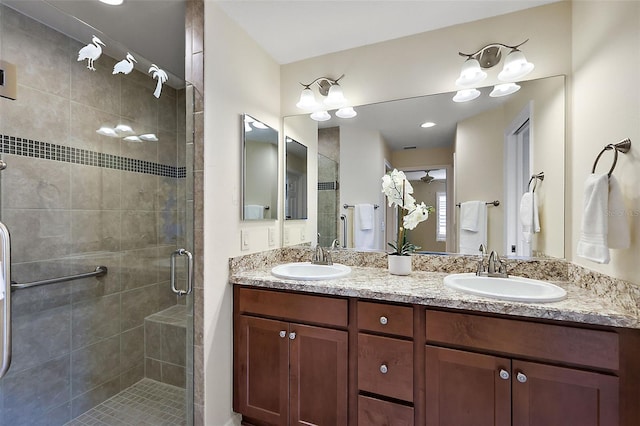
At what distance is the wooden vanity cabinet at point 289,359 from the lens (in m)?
1.38

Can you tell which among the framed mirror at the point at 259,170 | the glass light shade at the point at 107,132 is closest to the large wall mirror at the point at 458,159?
the framed mirror at the point at 259,170

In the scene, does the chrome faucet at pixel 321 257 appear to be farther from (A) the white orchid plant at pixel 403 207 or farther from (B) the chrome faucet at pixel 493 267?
(B) the chrome faucet at pixel 493 267

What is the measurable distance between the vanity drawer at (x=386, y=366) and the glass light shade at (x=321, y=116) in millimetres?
1493

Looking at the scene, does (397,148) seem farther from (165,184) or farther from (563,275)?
(165,184)

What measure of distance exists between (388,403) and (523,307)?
727mm

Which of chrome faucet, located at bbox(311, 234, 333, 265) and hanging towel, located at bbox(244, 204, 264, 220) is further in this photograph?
chrome faucet, located at bbox(311, 234, 333, 265)

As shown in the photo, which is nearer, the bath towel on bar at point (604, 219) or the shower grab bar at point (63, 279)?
the bath towel on bar at point (604, 219)

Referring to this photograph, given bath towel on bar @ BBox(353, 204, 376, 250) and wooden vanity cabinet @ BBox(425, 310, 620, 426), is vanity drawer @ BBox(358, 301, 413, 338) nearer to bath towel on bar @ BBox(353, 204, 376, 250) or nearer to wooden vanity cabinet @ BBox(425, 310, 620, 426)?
wooden vanity cabinet @ BBox(425, 310, 620, 426)

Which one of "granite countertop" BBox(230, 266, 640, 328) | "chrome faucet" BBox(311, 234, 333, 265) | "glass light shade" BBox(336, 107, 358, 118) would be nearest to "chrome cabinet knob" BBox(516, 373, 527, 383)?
"granite countertop" BBox(230, 266, 640, 328)

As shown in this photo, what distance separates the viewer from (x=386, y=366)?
1279mm

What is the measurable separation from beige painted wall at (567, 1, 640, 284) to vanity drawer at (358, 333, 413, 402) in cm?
90

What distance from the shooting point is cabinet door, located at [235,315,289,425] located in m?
1.47

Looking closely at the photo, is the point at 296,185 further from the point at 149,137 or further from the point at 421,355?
the point at 421,355

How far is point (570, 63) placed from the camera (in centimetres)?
150
